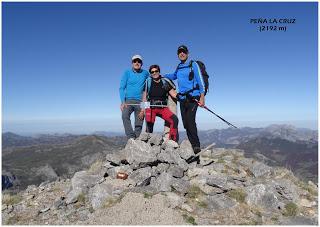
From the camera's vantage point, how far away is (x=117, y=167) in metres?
16.8

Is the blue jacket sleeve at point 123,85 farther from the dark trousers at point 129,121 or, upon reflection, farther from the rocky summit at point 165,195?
the rocky summit at point 165,195

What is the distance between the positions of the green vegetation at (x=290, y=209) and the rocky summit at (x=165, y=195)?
0.13ft

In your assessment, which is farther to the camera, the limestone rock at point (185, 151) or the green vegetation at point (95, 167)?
the green vegetation at point (95, 167)

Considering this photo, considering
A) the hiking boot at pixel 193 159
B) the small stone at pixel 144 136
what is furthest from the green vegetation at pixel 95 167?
the hiking boot at pixel 193 159

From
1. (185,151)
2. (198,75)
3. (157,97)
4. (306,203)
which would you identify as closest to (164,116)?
(157,97)

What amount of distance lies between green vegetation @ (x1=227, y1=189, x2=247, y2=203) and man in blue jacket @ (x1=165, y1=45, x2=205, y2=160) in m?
3.67

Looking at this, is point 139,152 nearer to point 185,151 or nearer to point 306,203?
point 185,151

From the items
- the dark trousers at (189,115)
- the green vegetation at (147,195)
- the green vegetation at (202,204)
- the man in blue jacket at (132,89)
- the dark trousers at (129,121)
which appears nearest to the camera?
the green vegetation at (202,204)

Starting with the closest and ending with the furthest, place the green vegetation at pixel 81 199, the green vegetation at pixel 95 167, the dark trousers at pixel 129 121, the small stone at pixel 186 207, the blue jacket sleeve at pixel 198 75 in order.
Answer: the small stone at pixel 186 207, the green vegetation at pixel 81 199, the blue jacket sleeve at pixel 198 75, the dark trousers at pixel 129 121, the green vegetation at pixel 95 167

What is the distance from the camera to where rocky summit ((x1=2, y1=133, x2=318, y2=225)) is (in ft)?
41.1

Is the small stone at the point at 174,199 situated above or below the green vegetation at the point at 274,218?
above

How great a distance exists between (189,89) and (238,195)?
5.53 metres

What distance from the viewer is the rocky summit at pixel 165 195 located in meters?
12.5

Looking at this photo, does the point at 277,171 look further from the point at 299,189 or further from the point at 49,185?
the point at 49,185
